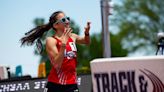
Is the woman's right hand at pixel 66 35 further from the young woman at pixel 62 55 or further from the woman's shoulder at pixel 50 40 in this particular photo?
the woman's shoulder at pixel 50 40

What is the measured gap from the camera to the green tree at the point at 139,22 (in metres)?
53.7

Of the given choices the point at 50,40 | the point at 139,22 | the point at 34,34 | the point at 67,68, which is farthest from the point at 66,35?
the point at 139,22

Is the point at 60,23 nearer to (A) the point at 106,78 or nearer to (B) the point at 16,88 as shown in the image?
(A) the point at 106,78

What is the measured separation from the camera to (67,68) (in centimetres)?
751

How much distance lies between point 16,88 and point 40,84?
45cm

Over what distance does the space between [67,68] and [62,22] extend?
23.0 inches

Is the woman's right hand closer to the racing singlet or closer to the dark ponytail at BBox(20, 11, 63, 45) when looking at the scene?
the racing singlet

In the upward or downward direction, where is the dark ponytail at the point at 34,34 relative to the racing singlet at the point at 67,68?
upward

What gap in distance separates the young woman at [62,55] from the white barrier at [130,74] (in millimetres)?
392

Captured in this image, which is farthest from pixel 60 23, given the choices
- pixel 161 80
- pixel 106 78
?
pixel 161 80

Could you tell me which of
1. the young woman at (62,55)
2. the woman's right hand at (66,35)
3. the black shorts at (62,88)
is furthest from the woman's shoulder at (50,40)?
the black shorts at (62,88)

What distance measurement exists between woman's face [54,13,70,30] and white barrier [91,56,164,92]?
0.68 metres

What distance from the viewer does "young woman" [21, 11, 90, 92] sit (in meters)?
7.41

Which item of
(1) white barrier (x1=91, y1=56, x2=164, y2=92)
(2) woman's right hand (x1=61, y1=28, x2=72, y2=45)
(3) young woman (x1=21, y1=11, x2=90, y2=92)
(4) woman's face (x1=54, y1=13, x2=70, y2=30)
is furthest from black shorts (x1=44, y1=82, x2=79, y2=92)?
(4) woman's face (x1=54, y1=13, x2=70, y2=30)
